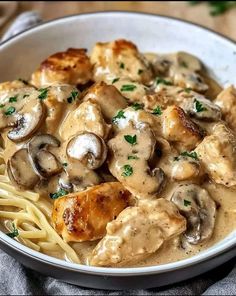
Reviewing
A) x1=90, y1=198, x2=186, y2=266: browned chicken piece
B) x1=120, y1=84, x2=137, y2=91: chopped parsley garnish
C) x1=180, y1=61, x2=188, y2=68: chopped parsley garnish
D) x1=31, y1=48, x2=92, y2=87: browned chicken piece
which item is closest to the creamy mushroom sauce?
x1=120, y1=84, x2=137, y2=91: chopped parsley garnish

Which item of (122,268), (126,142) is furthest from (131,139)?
(122,268)

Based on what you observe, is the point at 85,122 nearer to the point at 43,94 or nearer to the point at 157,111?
the point at 43,94

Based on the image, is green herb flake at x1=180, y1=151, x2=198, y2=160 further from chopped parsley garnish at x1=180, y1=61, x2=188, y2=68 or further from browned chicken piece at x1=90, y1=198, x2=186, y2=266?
chopped parsley garnish at x1=180, y1=61, x2=188, y2=68

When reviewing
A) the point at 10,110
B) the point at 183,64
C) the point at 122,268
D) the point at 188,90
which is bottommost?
the point at 183,64

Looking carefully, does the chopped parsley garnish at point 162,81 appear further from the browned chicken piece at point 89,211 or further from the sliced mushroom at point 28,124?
the browned chicken piece at point 89,211

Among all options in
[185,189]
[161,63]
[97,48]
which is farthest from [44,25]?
[185,189]

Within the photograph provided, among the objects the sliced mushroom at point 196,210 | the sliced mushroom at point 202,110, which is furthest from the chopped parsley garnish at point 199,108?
the sliced mushroom at point 196,210
